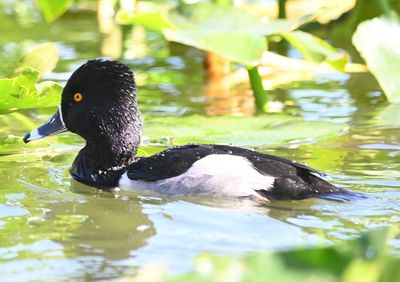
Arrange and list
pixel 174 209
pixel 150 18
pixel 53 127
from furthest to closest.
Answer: pixel 150 18 → pixel 53 127 → pixel 174 209

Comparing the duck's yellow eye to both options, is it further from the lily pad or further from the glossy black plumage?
the lily pad

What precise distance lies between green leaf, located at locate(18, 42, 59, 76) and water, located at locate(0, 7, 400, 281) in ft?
1.40

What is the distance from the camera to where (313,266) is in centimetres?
358

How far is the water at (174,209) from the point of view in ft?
18.2

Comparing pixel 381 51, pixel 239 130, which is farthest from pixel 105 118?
pixel 381 51

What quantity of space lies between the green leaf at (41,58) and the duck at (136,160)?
0.68 m

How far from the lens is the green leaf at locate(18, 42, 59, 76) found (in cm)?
833

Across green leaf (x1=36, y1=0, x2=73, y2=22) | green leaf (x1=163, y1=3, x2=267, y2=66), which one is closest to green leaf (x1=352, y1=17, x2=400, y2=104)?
green leaf (x1=163, y1=3, x2=267, y2=66)

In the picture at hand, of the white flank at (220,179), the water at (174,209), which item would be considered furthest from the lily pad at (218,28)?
the white flank at (220,179)

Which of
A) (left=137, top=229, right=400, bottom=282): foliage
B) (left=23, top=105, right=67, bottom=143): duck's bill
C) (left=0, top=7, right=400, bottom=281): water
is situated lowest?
(left=0, top=7, right=400, bottom=281): water

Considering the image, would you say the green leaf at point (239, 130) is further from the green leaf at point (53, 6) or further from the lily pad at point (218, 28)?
the green leaf at point (53, 6)

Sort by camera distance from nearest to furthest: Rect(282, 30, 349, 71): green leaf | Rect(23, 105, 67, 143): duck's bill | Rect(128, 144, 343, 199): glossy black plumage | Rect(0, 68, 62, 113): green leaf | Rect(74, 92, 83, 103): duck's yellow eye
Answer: Rect(128, 144, 343, 199): glossy black plumage
Rect(0, 68, 62, 113): green leaf
Rect(74, 92, 83, 103): duck's yellow eye
Rect(23, 105, 67, 143): duck's bill
Rect(282, 30, 349, 71): green leaf

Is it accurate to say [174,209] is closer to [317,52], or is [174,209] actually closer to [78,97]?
[78,97]

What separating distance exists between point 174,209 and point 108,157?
3.58 feet
